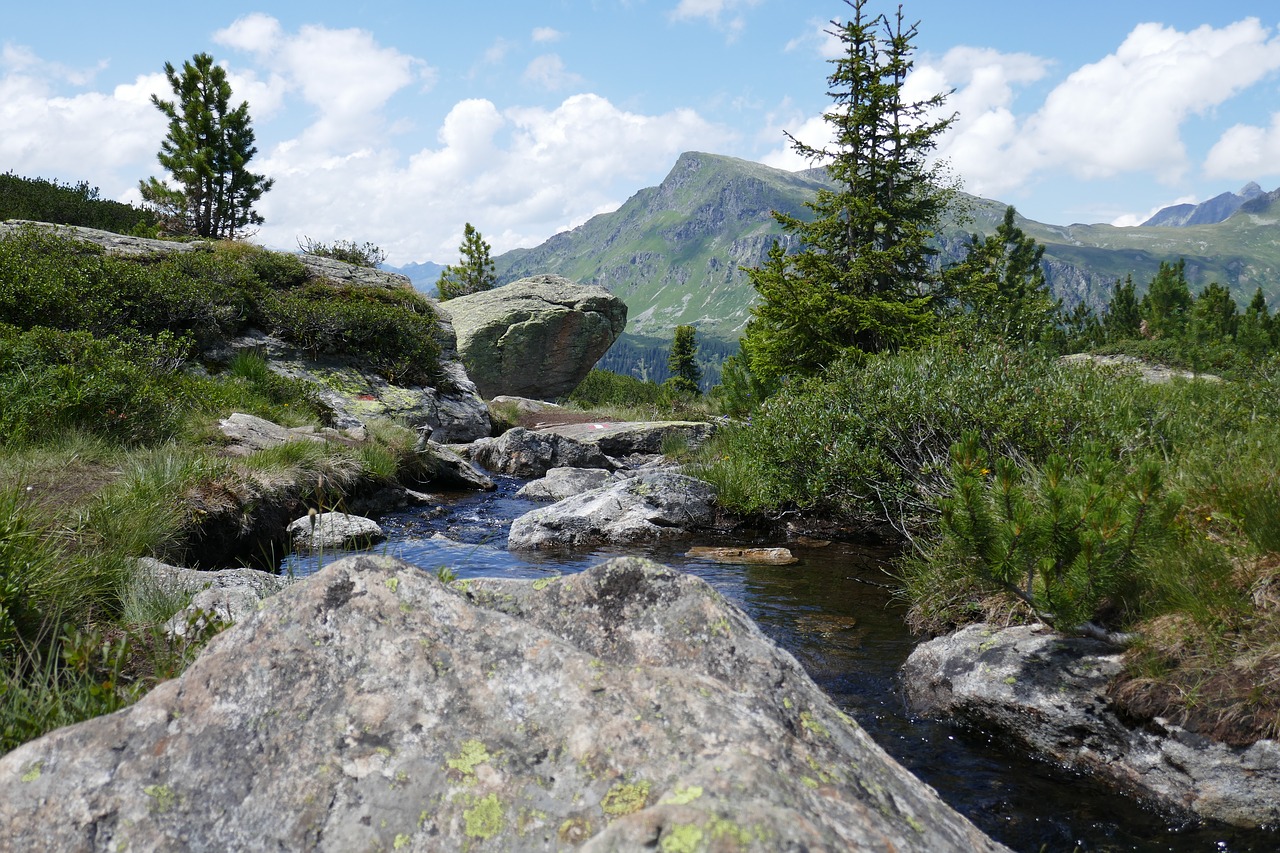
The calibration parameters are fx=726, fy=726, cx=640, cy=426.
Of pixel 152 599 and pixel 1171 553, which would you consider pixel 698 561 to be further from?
pixel 152 599

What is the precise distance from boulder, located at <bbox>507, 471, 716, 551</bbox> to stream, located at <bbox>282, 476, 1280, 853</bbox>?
509mm

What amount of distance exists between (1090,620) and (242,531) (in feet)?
31.8

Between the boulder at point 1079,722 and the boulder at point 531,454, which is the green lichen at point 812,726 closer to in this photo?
the boulder at point 1079,722

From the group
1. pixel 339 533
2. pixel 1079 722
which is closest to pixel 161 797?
pixel 1079 722

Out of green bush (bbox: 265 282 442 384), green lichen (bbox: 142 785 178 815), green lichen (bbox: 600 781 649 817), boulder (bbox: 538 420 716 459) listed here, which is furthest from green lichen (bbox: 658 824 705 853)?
green bush (bbox: 265 282 442 384)

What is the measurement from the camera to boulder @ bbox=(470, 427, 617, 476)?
20.2 meters

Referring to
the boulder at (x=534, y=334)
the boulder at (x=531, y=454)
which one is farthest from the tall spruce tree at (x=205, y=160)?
the boulder at (x=531, y=454)

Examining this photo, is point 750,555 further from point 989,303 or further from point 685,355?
point 685,355

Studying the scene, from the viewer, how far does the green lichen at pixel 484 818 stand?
1972 millimetres

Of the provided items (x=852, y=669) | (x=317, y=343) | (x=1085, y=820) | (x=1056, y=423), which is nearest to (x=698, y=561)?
(x=852, y=669)

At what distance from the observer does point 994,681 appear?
5871 millimetres

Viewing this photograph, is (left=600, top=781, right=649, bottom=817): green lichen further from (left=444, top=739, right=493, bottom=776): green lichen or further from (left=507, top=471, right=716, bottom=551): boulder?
(left=507, top=471, right=716, bottom=551): boulder

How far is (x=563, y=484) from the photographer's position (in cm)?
1689

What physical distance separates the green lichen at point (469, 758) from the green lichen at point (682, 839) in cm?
69
